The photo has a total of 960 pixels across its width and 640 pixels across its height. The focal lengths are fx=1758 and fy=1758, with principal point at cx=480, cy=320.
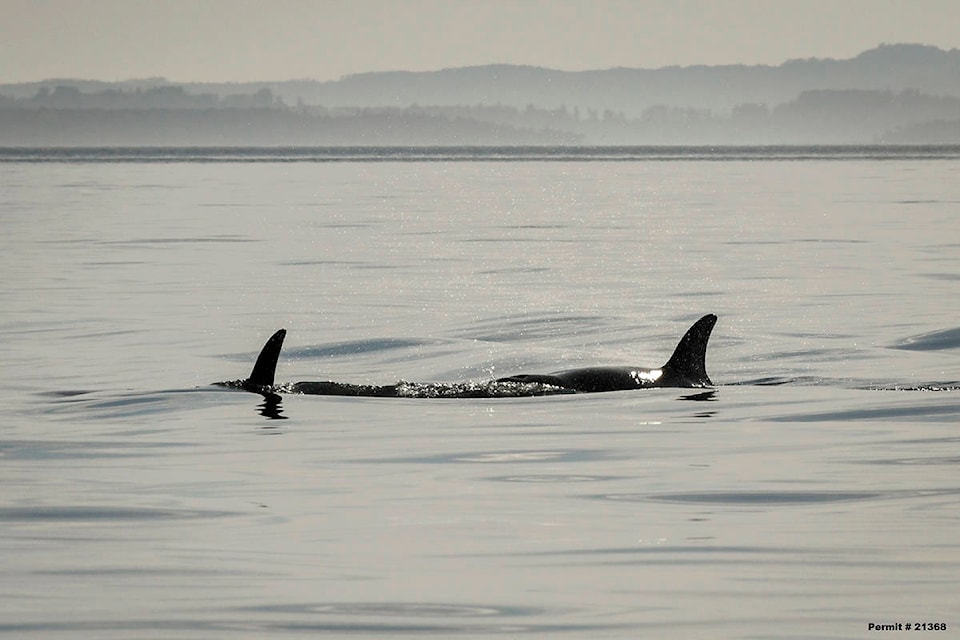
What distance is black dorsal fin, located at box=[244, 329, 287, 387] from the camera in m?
18.8

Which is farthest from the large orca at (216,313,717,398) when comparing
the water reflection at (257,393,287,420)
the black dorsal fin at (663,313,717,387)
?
→ the water reflection at (257,393,287,420)

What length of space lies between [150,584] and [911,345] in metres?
16.4

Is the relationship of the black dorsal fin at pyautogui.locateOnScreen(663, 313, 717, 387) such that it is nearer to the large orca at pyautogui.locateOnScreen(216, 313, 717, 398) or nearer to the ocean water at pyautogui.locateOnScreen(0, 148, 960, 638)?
the large orca at pyautogui.locateOnScreen(216, 313, 717, 398)

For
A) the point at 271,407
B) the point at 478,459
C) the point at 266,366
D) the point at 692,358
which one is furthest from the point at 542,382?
the point at 478,459

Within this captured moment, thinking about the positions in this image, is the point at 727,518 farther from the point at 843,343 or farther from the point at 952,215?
the point at 952,215

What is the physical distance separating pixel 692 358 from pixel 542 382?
1.69 metres

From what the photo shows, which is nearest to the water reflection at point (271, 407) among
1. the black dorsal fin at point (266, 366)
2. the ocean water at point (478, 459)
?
the ocean water at point (478, 459)

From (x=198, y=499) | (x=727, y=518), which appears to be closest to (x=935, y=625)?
(x=727, y=518)

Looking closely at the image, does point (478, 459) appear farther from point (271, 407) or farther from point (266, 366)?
point (266, 366)

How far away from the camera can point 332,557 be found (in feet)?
32.3

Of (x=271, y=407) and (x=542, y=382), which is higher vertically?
(x=542, y=382)

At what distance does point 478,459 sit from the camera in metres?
13.9

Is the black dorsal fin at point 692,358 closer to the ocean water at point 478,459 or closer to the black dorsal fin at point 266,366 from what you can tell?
the ocean water at point 478,459

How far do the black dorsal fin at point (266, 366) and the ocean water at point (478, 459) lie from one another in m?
0.58
